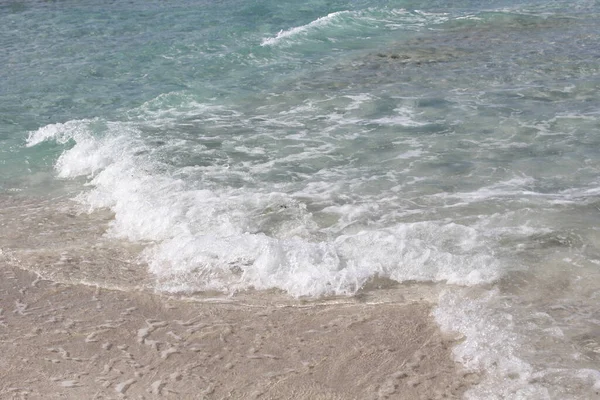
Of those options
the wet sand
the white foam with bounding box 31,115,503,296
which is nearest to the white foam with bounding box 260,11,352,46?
the white foam with bounding box 31,115,503,296

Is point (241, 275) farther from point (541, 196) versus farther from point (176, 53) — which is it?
point (176, 53)

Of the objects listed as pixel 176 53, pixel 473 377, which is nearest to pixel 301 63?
pixel 176 53

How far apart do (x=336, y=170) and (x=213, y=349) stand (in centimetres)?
410

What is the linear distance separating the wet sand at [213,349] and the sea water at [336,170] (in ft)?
0.92

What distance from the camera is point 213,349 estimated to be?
5367 mm

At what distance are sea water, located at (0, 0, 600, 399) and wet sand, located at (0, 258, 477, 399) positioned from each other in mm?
281

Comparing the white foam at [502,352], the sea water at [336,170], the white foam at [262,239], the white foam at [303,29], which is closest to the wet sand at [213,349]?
the white foam at [502,352]

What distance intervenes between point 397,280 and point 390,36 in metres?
11.6

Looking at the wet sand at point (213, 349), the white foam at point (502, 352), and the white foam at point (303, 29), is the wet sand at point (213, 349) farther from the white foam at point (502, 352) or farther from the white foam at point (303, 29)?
the white foam at point (303, 29)

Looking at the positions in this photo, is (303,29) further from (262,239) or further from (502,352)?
(502,352)

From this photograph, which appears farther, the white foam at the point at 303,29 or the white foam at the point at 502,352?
the white foam at the point at 303,29

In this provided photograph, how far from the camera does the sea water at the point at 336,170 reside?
20.1 feet

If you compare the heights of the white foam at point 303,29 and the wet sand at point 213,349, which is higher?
the wet sand at point 213,349

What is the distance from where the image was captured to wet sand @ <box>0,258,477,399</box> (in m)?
4.88
